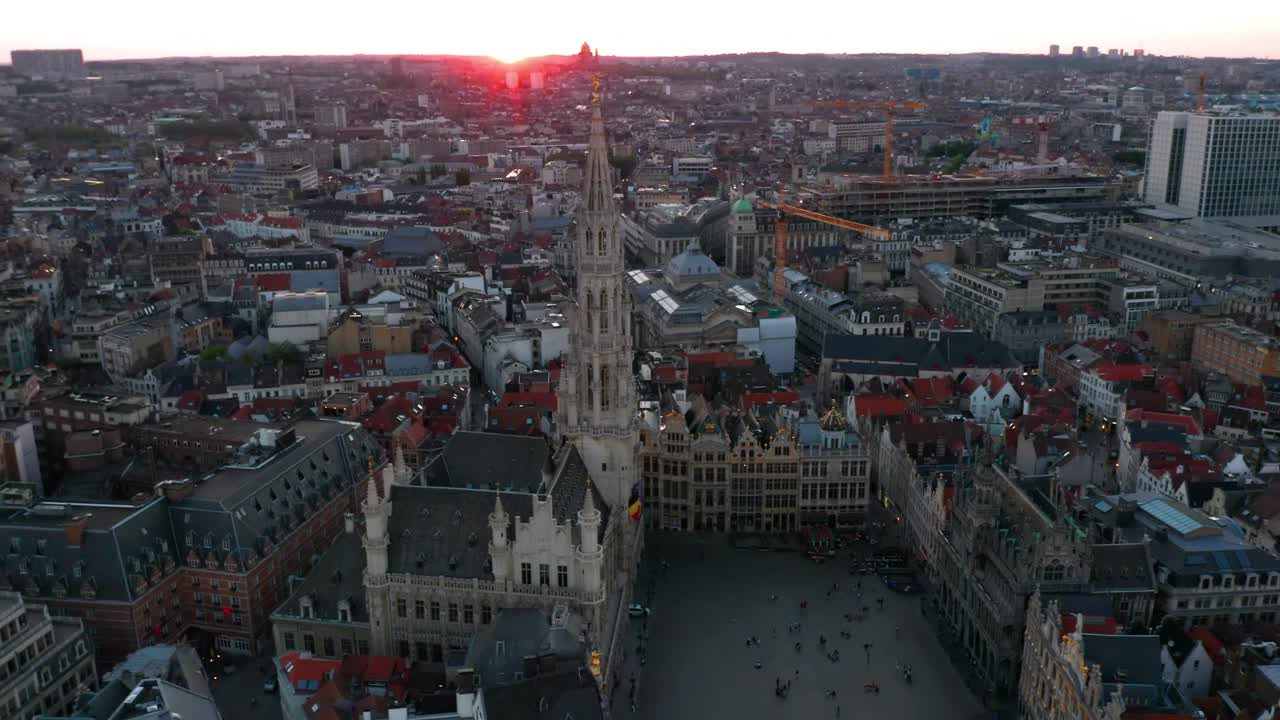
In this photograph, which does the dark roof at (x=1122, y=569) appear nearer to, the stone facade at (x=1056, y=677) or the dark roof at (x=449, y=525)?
the stone facade at (x=1056, y=677)

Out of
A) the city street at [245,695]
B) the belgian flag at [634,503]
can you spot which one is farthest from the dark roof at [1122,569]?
the city street at [245,695]

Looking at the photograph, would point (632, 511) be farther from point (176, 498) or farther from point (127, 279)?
point (127, 279)

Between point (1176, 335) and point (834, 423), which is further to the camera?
point (1176, 335)

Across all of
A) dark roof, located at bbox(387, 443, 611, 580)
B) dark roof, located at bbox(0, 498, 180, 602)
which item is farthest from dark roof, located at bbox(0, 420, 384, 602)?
dark roof, located at bbox(387, 443, 611, 580)

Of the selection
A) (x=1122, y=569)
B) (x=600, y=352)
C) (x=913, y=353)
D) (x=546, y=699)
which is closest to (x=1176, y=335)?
(x=913, y=353)

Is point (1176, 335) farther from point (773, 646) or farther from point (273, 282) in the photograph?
point (273, 282)

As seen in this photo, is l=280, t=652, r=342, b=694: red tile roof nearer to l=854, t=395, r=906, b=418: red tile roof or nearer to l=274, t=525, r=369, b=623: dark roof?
l=274, t=525, r=369, b=623: dark roof

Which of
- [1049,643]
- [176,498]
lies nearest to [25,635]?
[176,498]
